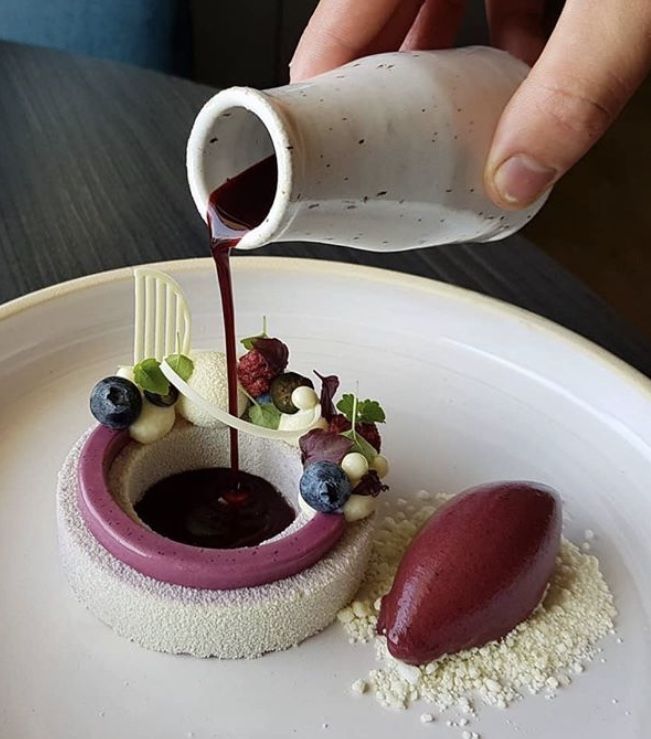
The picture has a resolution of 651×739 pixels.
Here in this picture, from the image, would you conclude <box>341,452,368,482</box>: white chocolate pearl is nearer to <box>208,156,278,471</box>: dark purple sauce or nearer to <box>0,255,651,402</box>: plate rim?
<box>208,156,278,471</box>: dark purple sauce

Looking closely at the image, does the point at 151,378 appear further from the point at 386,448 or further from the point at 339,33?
the point at 339,33

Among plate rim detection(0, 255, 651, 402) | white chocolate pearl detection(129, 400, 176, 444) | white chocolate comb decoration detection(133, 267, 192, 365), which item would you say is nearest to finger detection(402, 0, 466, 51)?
plate rim detection(0, 255, 651, 402)

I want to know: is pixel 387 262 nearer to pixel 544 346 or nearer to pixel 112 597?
pixel 544 346

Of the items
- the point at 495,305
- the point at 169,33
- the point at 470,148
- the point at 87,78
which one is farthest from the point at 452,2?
the point at 169,33

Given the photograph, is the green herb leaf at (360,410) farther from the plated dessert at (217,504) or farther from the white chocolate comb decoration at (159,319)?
the white chocolate comb decoration at (159,319)

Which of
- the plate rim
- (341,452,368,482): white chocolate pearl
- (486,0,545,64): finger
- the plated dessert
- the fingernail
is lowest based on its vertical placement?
the plate rim

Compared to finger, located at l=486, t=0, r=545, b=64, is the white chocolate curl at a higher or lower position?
lower

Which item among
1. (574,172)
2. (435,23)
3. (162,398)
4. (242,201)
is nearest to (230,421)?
(162,398)
